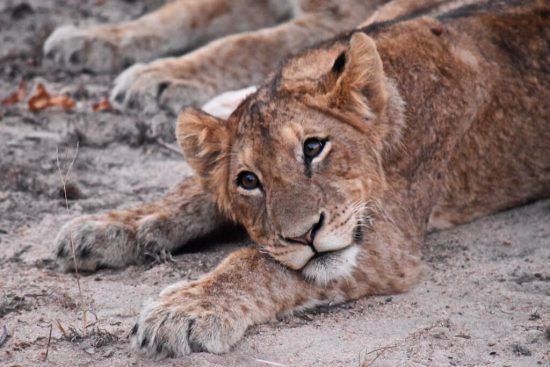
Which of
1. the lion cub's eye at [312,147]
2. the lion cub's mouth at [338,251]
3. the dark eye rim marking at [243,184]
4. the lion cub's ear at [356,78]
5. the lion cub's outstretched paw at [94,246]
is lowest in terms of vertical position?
the lion cub's outstretched paw at [94,246]

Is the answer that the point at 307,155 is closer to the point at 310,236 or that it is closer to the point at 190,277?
the point at 310,236

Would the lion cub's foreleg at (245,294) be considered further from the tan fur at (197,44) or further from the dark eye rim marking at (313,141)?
the tan fur at (197,44)

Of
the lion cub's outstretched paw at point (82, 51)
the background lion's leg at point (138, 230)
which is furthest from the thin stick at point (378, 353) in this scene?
the lion cub's outstretched paw at point (82, 51)

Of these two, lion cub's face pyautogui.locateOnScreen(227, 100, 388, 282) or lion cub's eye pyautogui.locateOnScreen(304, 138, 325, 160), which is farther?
lion cub's eye pyautogui.locateOnScreen(304, 138, 325, 160)

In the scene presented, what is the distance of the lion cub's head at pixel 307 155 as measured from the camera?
12.3ft

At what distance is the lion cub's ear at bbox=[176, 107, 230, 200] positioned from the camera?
4219mm

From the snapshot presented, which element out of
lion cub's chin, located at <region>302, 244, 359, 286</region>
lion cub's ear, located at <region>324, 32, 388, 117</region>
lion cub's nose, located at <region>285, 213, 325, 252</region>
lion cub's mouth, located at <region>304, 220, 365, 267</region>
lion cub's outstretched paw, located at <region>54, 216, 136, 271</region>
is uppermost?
lion cub's ear, located at <region>324, 32, 388, 117</region>

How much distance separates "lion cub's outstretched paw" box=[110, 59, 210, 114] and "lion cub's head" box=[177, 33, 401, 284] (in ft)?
7.27

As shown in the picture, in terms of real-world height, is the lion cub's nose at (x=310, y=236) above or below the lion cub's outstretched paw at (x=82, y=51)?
above

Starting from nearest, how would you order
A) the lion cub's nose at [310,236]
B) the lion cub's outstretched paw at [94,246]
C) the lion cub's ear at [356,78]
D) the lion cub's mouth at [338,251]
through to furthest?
1. the lion cub's nose at [310,236]
2. the lion cub's mouth at [338,251]
3. the lion cub's ear at [356,78]
4. the lion cub's outstretched paw at [94,246]

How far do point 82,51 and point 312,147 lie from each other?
3.82m

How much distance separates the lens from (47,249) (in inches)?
185

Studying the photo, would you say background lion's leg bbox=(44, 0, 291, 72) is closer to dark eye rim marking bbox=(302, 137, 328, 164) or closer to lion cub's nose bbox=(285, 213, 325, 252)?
dark eye rim marking bbox=(302, 137, 328, 164)

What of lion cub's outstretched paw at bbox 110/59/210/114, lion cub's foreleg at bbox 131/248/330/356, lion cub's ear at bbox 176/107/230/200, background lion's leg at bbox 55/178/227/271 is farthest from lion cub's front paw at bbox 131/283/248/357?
lion cub's outstretched paw at bbox 110/59/210/114
